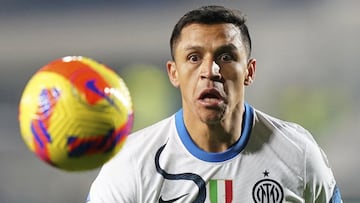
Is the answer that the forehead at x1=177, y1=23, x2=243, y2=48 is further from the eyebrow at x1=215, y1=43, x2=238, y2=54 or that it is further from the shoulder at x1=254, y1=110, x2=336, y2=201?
the shoulder at x1=254, y1=110, x2=336, y2=201

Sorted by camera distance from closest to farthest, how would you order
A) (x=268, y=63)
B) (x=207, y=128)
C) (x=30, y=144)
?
(x=30, y=144) → (x=207, y=128) → (x=268, y=63)

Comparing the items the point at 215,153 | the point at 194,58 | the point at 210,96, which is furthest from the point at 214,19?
the point at 215,153

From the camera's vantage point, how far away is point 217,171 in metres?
2.96

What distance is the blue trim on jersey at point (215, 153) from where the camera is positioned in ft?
9.74

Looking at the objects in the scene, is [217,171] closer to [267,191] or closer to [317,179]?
[267,191]

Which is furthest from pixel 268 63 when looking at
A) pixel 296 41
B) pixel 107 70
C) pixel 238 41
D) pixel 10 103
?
pixel 107 70

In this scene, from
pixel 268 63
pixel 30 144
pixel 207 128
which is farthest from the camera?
pixel 268 63

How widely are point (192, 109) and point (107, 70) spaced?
583 millimetres

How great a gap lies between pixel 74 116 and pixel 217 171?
87 centimetres

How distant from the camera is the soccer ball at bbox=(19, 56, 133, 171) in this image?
7.45 feet

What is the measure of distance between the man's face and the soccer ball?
1.66 feet

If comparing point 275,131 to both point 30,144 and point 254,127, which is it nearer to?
point 254,127

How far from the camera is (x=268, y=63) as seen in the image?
516 cm

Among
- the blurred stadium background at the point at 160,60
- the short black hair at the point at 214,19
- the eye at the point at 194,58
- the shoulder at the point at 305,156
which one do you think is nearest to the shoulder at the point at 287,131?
the shoulder at the point at 305,156
